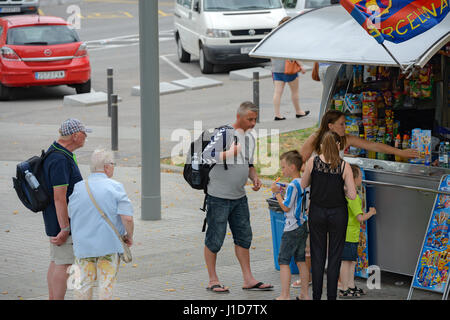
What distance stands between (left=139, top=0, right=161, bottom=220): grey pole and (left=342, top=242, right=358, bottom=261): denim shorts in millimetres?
3409

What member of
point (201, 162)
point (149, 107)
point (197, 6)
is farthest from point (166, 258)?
point (197, 6)

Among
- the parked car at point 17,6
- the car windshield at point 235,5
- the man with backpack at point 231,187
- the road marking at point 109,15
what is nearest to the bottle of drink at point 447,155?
the man with backpack at point 231,187

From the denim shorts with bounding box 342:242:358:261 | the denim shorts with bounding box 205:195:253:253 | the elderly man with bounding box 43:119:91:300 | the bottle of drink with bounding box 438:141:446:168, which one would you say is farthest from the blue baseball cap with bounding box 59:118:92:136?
the bottle of drink with bounding box 438:141:446:168

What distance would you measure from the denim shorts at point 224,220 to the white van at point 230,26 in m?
13.0

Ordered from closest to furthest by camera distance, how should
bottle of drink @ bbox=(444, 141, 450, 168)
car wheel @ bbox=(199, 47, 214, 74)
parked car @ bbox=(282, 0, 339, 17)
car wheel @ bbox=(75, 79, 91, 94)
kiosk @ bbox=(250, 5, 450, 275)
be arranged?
1. kiosk @ bbox=(250, 5, 450, 275)
2. bottle of drink @ bbox=(444, 141, 450, 168)
3. car wheel @ bbox=(75, 79, 91, 94)
4. car wheel @ bbox=(199, 47, 214, 74)
5. parked car @ bbox=(282, 0, 339, 17)

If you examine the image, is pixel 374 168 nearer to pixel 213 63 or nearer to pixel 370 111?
pixel 370 111

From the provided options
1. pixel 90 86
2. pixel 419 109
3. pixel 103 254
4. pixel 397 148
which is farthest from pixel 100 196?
pixel 90 86

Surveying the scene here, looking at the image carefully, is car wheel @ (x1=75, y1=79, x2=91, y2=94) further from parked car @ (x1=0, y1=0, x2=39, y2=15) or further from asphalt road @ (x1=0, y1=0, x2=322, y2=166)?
parked car @ (x1=0, y1=0, x2=39, y2=15)

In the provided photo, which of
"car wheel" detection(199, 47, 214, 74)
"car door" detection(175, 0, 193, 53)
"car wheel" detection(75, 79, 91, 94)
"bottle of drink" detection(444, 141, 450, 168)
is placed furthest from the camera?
"car door" detection(175, 0, 193, 53)

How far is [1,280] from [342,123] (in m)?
3.66

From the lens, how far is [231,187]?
26.5ft

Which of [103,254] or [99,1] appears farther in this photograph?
[99,1]

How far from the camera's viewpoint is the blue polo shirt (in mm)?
7188

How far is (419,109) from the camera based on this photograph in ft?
29.7
